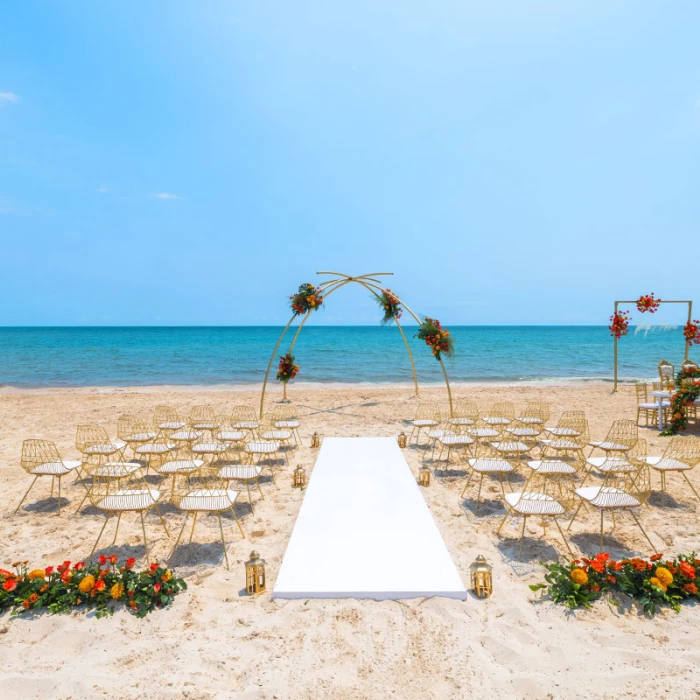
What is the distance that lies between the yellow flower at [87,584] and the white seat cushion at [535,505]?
4.64 meters

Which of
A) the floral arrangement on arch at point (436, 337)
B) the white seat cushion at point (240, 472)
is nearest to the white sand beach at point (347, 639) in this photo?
the white seat cushion at point (240, 472)

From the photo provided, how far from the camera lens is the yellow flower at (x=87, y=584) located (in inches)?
171

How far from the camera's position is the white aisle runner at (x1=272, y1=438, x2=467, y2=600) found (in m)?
4.52

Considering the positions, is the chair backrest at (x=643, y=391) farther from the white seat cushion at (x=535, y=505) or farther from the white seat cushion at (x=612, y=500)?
the white seat cushion at (x=535, y=505)

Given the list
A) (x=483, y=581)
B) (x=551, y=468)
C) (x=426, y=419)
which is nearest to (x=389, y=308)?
(x=426, y=419)

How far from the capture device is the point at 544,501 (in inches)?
222

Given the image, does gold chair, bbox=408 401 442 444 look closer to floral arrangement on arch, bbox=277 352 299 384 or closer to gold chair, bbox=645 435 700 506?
gold chair, bbox=645 435 700 506

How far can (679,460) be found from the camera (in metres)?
7.34

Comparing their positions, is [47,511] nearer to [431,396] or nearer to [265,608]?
[265,608]

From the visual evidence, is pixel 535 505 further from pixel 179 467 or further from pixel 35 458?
pixel 35 458

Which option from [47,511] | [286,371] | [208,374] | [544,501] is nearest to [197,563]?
[47,511]

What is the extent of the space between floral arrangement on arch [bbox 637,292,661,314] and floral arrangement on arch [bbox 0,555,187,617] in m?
17.1

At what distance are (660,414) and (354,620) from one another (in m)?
11.2

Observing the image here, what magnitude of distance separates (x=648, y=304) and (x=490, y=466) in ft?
41.5
